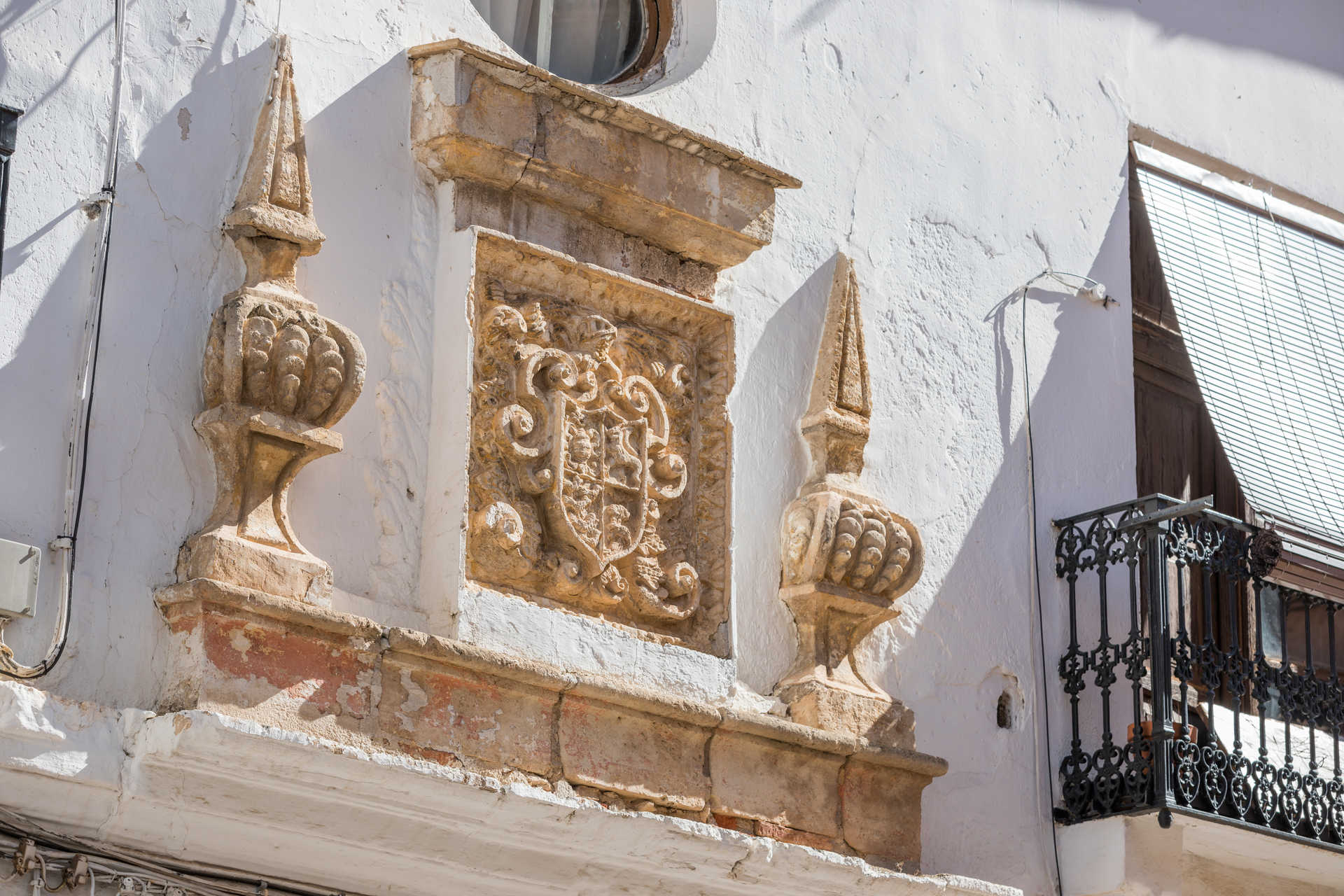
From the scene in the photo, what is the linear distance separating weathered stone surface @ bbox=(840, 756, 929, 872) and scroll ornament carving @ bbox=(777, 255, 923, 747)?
4.1 inches

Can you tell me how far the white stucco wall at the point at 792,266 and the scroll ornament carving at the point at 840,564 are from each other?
81 millimetres

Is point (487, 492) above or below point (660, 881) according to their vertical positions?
above

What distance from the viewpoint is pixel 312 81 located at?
18.9 ft

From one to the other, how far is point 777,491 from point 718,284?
628 mm

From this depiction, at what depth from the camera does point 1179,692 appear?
284 inches

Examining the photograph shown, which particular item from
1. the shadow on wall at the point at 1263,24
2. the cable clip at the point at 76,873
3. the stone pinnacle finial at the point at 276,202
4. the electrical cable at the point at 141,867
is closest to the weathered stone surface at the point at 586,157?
the stone pinnacle finial at the point at 276,202

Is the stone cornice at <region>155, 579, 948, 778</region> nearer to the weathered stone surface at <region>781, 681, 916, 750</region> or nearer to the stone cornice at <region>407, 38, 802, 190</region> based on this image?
the weathered stone surface at <region>781, 681, 916, 750</region>

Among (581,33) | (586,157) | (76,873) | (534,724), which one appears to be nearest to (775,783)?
(534,724)

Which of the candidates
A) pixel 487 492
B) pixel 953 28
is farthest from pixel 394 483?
pixel 953 28

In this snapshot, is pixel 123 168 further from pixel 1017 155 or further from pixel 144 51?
pixel 1017 155

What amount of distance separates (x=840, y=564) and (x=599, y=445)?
822mm

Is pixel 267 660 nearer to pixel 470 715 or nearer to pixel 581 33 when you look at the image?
pixel 470 715

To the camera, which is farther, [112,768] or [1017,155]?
[1017,155]

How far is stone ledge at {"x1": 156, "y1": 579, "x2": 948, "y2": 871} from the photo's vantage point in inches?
201
